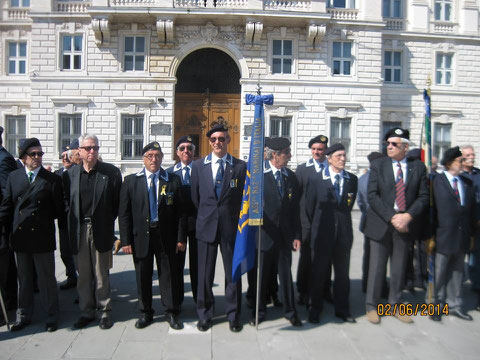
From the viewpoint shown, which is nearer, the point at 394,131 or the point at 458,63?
the point at 394,131

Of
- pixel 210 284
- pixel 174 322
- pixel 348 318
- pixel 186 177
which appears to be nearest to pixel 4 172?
pixel 186 177

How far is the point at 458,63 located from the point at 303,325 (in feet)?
73.7

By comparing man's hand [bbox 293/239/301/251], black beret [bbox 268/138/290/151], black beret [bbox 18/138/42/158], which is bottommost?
man's hand [bbox 293/239/301/251]

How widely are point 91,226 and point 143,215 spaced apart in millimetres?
677

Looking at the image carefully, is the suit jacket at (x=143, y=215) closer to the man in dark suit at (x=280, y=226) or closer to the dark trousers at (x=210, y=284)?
the dark trousers at (x=210, y=284)

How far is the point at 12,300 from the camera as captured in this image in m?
5.32

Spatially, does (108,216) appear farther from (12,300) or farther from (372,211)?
(372,211)

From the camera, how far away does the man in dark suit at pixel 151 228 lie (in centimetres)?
480

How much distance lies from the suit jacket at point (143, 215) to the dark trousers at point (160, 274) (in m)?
0.06

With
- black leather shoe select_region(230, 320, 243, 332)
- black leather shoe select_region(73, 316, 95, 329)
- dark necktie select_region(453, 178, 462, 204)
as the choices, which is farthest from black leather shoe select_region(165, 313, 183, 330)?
dark necktie select_region(453, 178, 462, 204)

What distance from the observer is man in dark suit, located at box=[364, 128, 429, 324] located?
5.07 meters

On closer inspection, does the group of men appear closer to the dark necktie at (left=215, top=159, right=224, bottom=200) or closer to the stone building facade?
the dark necktie at (left=215, top=159, right=224, bottom=200)

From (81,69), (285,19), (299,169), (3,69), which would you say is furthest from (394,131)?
(3,69)
